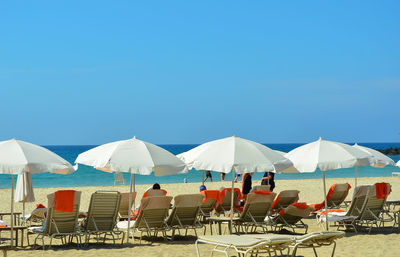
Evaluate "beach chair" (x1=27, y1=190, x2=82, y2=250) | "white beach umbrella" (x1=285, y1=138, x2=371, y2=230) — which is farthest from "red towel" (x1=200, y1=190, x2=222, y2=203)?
"beach chair" (x1=27, y1=190, x2=82, y2=250)

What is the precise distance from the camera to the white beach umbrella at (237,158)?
30.8ft

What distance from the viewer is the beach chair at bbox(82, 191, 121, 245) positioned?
9039 millimetres

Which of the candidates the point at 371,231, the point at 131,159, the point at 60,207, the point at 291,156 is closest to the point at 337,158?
the point at 291,156

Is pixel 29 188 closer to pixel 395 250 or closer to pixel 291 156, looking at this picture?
pixel 291 156

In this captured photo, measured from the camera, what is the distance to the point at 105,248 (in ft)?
29.3

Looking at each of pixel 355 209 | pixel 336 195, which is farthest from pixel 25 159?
pixel 336 195

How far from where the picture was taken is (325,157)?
10.3m

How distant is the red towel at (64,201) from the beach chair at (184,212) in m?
1.66

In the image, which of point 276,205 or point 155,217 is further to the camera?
point 276,205

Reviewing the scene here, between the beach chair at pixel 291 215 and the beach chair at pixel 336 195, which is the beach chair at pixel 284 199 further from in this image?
the beach chair at pixel 336 195

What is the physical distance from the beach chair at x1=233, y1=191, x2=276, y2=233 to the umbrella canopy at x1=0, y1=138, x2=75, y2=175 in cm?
303

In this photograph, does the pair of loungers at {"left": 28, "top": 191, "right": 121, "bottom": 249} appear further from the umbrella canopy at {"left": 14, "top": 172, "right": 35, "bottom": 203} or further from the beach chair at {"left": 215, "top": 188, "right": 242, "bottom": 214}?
the beach chair at {"left": 215, "top": 188, "right": 242, "bottom": 214}

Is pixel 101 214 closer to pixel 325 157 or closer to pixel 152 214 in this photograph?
pixel 152 214

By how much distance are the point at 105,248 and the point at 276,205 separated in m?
3.93
